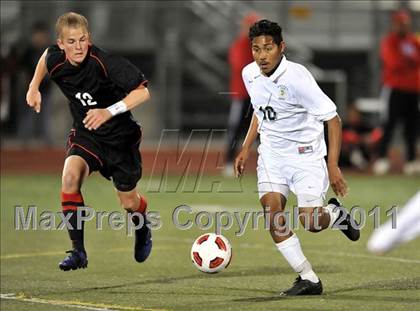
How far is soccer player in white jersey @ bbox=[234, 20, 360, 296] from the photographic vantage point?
841 cm

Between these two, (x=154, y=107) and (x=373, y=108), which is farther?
(x=154, y=107)

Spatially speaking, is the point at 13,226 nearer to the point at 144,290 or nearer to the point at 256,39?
the point at 144,290

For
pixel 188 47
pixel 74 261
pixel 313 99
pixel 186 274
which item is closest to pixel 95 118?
pixel 74 261

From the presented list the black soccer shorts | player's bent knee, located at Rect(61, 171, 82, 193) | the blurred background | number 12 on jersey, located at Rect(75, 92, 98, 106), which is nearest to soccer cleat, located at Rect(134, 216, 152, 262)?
the black soccer shorts

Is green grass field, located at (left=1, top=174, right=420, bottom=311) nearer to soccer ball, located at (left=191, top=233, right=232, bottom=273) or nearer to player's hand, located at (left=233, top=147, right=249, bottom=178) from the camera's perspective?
soccer ball, located at (left=191, top=233, right=232, bottom=273)

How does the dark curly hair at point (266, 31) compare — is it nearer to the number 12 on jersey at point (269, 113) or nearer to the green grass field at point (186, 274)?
the number 12 on jersey at point (269, 113)

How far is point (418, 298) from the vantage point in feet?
27.0

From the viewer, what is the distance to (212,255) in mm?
8688

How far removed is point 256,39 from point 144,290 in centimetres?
204

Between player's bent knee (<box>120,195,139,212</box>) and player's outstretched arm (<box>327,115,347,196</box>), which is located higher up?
player's outstretched arm (<box>327,115,347,196</box>)

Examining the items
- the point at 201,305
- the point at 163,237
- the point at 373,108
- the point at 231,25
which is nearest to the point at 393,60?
the point at 373,108

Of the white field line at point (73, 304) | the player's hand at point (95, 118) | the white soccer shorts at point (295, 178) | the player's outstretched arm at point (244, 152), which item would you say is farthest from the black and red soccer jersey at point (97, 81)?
the white field line at point (73, 304)

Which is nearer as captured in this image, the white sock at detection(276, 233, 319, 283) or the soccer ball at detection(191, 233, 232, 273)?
the white sock at detection(276, 233, 319, 283)

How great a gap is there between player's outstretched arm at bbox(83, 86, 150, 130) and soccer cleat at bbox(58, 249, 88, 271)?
92 centimetres
